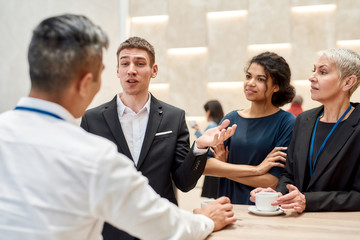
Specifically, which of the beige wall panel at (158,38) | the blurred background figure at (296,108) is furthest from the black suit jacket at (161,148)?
the beige wall panel at (158,38)

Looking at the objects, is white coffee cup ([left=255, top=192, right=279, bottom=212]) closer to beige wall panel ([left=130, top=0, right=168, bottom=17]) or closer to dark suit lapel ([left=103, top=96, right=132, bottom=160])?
dark suit lapel ([left=103, top=96, right=132, bottom=160])

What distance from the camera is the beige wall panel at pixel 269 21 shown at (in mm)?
6172

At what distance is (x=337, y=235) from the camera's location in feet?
4.71

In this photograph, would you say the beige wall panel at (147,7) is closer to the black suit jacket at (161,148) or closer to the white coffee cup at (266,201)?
the black suit jacket at (161,148)

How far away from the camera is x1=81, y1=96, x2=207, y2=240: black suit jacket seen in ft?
7.14

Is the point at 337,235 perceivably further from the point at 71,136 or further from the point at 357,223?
the point at 71,136

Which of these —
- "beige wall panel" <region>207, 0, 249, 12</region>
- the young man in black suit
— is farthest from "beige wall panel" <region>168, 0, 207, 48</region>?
the young man in black suit

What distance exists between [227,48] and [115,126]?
4621 mm

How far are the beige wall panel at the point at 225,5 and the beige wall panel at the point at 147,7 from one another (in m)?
0.81

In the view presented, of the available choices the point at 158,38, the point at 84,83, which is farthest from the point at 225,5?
the point at 84,83

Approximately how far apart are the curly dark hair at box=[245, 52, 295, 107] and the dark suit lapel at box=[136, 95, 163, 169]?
848 mm

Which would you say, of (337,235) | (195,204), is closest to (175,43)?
(195,204)

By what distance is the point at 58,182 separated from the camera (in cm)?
97

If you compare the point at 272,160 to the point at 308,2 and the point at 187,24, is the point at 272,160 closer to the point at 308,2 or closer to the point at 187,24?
the point at 308,2
